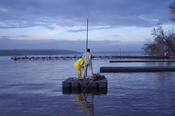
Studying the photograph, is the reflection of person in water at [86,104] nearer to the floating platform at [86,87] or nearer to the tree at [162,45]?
the floating platform at [86,87]

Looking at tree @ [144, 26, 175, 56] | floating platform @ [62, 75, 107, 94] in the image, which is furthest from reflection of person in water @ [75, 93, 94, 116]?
tree @ [144, 26, 175, 56]

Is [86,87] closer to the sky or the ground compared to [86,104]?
closer to the sky

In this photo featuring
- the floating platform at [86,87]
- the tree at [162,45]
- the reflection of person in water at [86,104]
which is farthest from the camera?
the tree at [162,45]

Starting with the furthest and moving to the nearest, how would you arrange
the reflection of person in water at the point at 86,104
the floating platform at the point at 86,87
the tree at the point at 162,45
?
the tree at the point at 162,45 → the floating platform at the point at 86,87 → the reflection of person in water at the point at 86,104

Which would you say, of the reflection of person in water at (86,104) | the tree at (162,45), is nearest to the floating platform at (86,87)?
the reflection of person in water at (86,104)

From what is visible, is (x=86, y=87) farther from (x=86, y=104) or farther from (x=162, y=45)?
(x=162, y=45)

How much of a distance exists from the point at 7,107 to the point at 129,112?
502 centimetres

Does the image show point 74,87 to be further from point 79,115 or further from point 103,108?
point 79,115

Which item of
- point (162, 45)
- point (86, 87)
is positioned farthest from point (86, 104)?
point (162, 45)

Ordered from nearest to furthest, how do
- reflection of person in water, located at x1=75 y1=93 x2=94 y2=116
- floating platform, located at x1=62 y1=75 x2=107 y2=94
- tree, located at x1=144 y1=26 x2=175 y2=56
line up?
reflection of person in water, located at x1=75 y1=93 x2=94 y2=116
floating platform, located at x1=62 y1=75 x2=107 y2=94
tree, located at x1=144 y1=26 x2=175 y2=56

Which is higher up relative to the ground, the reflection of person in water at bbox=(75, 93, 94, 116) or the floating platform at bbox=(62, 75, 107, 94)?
the floating platform at bbox=(62, 75, 107, 94)

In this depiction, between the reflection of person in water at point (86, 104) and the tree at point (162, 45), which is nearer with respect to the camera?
the reflection of person in water at point (86, 104)

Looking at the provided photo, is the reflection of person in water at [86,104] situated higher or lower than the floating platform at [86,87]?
lower

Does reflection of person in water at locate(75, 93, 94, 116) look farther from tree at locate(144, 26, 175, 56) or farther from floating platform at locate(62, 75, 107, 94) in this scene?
tree at locate(144, 26, 175, 56)
